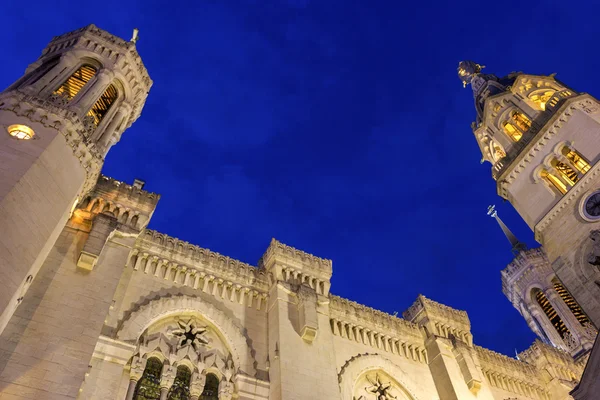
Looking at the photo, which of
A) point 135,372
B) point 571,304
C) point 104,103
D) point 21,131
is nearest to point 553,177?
point 571,304

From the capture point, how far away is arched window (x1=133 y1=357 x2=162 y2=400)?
17.9 meters

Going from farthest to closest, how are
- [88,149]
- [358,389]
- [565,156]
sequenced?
[565,156] < [358,389] < [88,149]

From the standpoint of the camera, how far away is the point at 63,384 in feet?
48.8

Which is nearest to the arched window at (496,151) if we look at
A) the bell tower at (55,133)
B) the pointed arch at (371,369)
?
the pointed arch at (371,369)

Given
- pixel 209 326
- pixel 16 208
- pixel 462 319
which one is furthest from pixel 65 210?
pixel 462 319

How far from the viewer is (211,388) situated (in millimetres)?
19703

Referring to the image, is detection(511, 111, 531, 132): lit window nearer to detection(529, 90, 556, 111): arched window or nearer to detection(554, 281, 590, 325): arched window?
detection(529, 90, 556, 111): arched window

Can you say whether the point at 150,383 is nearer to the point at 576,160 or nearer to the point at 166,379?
the point at 166,379

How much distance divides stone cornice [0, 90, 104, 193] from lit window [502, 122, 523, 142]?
28.1 m

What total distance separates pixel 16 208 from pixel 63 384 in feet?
19.7

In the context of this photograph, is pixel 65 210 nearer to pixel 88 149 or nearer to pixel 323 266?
pixel 88 149

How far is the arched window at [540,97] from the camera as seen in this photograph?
114 ft

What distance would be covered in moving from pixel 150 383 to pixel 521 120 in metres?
30.5

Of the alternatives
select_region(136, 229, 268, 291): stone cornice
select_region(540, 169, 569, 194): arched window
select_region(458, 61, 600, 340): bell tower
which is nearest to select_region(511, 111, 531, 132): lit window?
select_region(458, 61, 600, 340): bell tower
